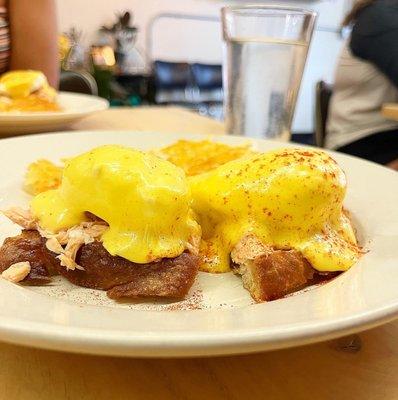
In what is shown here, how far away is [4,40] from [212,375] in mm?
1764

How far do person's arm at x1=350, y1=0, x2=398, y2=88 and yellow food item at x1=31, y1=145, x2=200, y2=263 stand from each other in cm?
161

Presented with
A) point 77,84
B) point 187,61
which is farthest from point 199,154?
point 187,61

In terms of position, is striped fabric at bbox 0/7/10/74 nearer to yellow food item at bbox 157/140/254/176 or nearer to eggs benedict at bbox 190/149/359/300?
yellow food item at bbox 157/140/254/176

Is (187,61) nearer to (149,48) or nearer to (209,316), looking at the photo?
(149,48)

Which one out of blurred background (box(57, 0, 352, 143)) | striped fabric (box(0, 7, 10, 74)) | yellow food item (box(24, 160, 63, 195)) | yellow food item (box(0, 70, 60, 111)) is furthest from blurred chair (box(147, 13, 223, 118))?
yellow food item (box(24, 160, 63, 195))

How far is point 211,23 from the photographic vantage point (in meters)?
5.96

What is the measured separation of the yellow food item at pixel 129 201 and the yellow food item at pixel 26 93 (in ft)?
2.72

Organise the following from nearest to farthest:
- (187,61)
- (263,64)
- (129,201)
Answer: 1. (129,201)
2. (263,64)
3. (187,61)

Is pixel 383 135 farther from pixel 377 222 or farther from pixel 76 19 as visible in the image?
pixel 76 19

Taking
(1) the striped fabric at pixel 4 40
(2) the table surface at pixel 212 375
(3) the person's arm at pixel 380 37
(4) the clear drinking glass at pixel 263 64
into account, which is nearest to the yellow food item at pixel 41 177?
(2) the table surface at pixel 212 375

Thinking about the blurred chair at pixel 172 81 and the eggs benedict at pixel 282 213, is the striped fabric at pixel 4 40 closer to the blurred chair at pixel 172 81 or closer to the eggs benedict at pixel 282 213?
the eggs benedict at pixel 282 213

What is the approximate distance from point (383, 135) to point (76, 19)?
3.93 metres

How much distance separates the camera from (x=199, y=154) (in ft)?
3.39

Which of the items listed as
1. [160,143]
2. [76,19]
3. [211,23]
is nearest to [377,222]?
[160,143]
